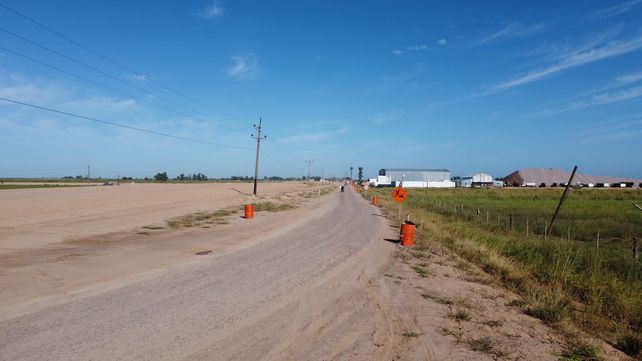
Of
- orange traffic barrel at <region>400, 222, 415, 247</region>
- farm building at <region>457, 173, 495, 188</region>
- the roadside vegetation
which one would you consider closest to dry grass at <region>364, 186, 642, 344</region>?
the roadside vegetation

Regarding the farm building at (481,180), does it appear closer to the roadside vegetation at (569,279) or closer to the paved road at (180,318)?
the roadside vegetation at (569,279)

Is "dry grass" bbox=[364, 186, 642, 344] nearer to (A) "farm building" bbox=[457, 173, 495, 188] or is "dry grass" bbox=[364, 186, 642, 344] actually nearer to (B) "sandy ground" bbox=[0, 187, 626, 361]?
(B) "sandy ground" bbox=[0, 187, 626, 361]

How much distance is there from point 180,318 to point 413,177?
462 feet

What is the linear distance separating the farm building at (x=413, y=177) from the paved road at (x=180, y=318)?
13229cm

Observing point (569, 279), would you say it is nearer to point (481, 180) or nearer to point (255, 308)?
point (255, 308)

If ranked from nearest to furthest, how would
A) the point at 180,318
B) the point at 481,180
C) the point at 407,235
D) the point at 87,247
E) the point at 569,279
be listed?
the point at 180,318, the point at 569,279, the point at 87,247, the point at 407,235, the point at 481,180

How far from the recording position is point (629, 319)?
7.48 metres

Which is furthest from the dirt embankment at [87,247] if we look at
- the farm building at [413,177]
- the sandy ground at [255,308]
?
the farm building at [413,177]

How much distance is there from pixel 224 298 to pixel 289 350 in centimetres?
265

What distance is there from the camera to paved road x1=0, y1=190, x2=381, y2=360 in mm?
5059

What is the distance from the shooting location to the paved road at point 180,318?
5.06m

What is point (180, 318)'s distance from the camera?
6277 millimetres

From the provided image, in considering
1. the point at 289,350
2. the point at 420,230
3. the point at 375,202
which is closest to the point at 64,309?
the point at 289,350

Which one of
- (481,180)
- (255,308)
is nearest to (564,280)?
(255,308)
